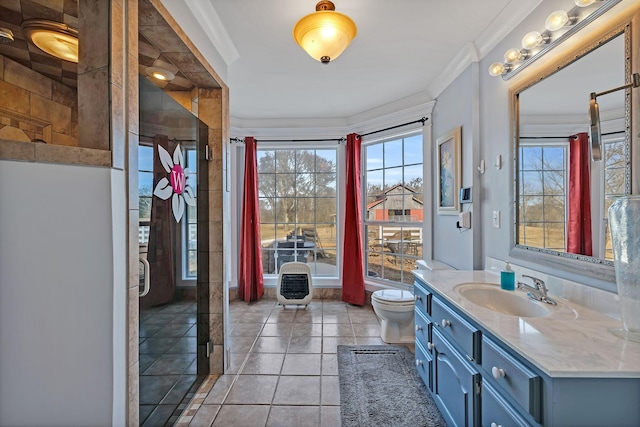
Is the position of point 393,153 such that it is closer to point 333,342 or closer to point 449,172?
point 449,172

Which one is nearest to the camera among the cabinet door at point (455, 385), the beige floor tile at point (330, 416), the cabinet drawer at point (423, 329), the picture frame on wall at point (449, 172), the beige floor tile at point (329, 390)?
the cabinet door at point (455, 385)

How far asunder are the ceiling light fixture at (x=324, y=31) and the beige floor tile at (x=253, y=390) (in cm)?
216

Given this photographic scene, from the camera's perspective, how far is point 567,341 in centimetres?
94

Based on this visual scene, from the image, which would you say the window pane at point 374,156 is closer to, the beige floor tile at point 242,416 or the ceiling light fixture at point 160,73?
the ceiling light fixture at point 160,73

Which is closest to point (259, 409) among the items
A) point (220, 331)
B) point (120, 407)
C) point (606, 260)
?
point (220, 331)

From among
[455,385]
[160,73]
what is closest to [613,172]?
[455,385]

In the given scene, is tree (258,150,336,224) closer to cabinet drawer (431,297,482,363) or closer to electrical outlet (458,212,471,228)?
electrical outlet (458,212,471,228)

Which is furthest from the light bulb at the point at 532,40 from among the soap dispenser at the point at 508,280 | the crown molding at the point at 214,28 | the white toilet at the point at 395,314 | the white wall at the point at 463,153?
the white toilet at the point at 395,314

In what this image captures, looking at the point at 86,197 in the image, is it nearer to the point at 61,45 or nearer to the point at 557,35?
the point at 61,45

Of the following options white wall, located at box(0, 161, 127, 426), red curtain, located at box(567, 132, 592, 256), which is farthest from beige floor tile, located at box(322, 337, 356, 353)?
red curtain, located at box(567, 132, 592, 256)

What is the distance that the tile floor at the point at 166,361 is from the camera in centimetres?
141

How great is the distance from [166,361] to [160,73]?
6.33ft

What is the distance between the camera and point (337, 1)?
5.42ft

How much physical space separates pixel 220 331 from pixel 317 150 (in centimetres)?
265
